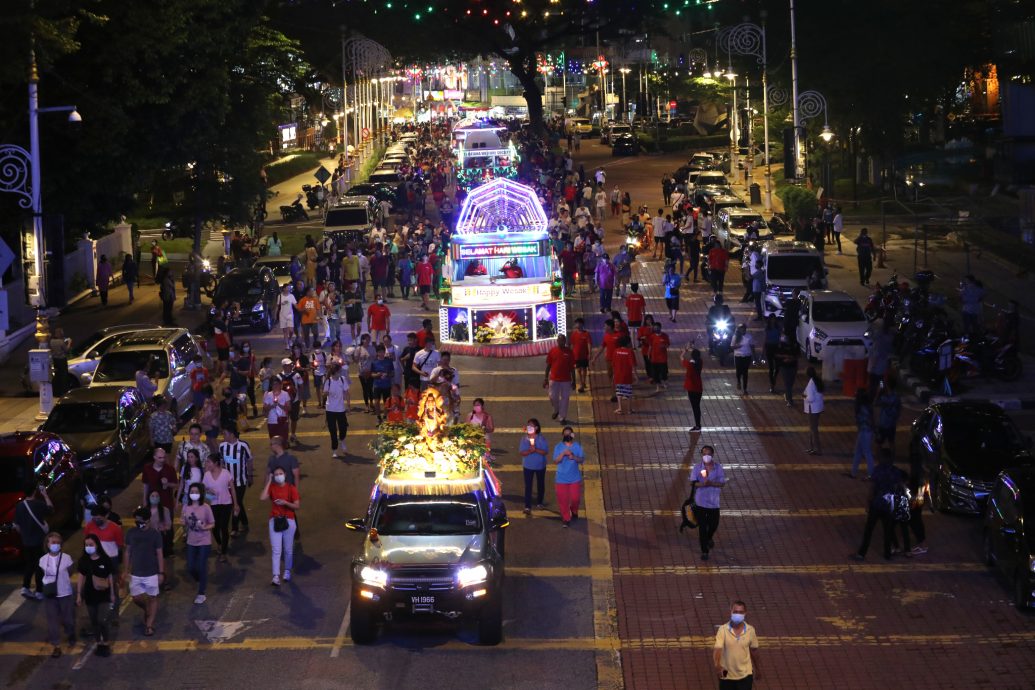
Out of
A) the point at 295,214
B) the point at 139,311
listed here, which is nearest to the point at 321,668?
the point at 139,311

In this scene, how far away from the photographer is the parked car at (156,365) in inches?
1056

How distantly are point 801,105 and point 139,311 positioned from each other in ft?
77.3

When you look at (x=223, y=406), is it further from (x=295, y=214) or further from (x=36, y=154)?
(x=295, y=214)

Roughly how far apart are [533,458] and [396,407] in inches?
114

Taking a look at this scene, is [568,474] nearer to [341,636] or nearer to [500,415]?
[341,636]

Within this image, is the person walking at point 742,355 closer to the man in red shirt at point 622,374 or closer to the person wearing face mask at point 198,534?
the man in red shirt at point 622,374

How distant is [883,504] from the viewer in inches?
713

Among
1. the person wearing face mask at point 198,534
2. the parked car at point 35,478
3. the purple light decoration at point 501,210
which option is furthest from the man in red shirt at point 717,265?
the person wearing face mask at point 198,534

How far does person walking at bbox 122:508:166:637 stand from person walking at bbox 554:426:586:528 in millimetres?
5707

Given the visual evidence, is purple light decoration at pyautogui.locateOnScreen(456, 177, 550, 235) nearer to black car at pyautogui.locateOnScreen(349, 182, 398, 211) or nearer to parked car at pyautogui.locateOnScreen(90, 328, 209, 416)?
parked car at pyautogui.locateOnScreen(90, 328, 209, 416)

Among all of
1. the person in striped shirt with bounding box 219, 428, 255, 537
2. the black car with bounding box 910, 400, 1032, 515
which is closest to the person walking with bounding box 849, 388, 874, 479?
the black car with bounding box 910, 400, 1032, 515

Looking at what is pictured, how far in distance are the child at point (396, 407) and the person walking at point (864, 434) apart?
6.58m

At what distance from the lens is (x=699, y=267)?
43.2 m

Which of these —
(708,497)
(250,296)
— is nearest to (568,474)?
(708,497)
